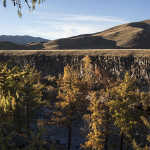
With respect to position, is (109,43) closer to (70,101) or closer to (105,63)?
(105,63)

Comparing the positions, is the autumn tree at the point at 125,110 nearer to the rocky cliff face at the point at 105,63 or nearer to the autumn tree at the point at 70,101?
the autumn tree at the point at 70,101

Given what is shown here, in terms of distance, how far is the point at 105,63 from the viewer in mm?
41281

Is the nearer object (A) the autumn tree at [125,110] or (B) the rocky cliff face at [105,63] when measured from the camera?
(A) the autumn tree at [125,110]

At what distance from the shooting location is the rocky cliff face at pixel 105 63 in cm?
3512

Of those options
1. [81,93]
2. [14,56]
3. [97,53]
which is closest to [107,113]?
[81,93]

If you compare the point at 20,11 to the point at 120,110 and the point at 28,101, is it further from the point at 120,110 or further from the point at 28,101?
the point at 120,110

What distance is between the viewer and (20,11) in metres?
7.37

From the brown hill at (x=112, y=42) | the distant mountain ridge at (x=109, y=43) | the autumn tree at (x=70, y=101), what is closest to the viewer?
the autumn tree at (x=70, y=101)

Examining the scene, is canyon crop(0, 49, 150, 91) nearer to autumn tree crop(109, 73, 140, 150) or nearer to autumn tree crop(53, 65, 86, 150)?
autumn tree crop(53, 65, 86, 150)

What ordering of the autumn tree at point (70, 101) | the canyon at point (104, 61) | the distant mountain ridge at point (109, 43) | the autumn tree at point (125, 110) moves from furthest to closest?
the distant mountain ridge at point (109, 43) < the canyon at point (104, 61) < the autumn tree at point (70, 101) < the autumn tree at point (125, 110)

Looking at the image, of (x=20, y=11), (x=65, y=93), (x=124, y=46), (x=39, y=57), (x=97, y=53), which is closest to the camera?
(x=20, y=11)

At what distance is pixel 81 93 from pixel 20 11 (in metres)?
15.4

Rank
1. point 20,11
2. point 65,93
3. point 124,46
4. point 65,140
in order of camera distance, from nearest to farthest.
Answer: point 20,11
point 65,93
point 65,140
point 124,46

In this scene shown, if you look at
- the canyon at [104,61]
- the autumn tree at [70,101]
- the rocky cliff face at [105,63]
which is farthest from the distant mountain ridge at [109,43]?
the autumn tree at [70,101]
